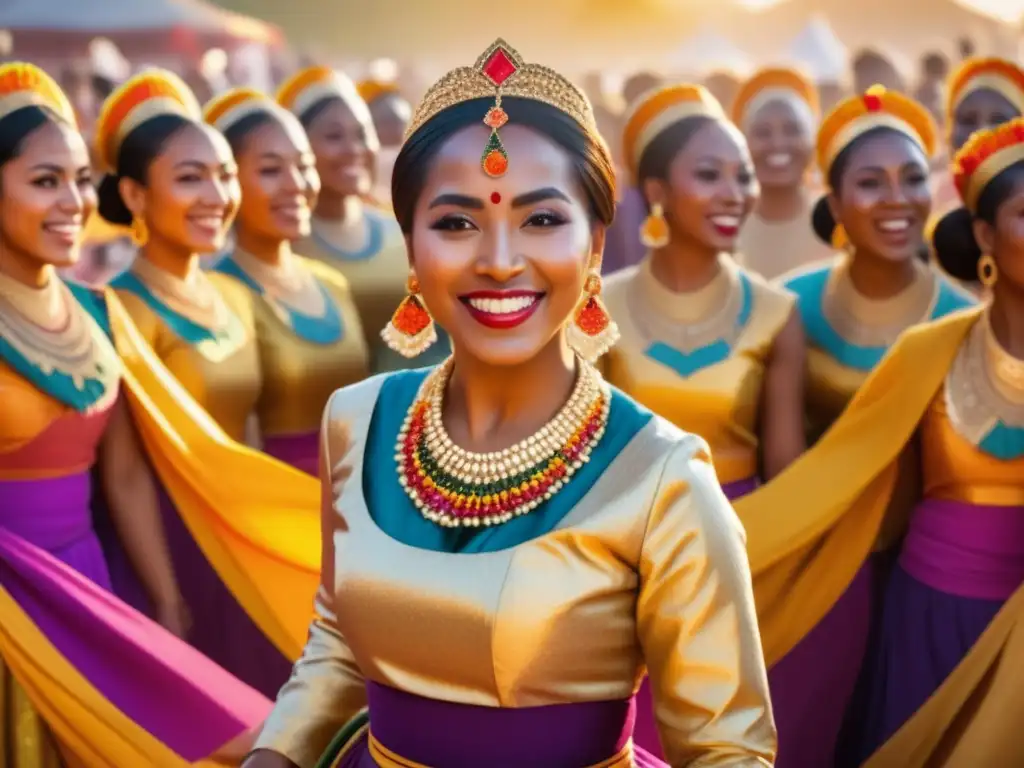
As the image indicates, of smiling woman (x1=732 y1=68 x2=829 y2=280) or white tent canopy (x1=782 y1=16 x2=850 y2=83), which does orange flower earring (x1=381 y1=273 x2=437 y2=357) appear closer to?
smiling woman (x1=732 y1=68 x2=829 y2=280)

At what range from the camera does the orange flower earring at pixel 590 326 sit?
1967mm

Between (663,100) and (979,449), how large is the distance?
1.51 m

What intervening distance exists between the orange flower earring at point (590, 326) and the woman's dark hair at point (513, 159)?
0.11m

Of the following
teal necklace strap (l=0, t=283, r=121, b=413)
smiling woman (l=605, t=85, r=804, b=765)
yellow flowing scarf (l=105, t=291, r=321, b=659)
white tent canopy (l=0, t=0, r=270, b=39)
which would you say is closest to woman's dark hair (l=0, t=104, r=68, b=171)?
teal necklace strap (l=0, t=283, r=121, b=413)

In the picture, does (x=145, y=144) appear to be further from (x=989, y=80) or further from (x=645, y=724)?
(x=989, y=80)

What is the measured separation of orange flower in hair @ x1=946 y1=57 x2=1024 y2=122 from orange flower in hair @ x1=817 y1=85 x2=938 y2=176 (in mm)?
1233

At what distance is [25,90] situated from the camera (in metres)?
3.45

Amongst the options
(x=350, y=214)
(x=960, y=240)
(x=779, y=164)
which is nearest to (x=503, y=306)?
(x=960, y=240)

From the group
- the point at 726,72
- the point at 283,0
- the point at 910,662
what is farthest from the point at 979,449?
the point at 283,0

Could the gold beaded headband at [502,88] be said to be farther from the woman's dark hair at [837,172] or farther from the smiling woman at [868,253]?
the woman's dark hair at [837,172]

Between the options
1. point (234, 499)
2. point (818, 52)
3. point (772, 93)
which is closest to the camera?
point (234, 499)

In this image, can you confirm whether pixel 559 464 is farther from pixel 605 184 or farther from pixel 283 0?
pixel 283 0

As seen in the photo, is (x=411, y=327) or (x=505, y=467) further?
(x=411, y=327)

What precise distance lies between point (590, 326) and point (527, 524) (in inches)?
11.8
